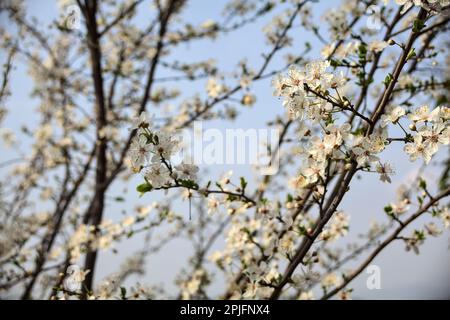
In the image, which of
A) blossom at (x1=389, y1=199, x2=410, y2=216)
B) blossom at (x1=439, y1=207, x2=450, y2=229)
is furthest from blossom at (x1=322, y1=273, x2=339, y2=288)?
blossom at (x1=439, y1=207, x2=450, y2=229)

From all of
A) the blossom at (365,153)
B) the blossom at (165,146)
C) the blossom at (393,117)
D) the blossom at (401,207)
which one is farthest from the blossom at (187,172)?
the blossom at (401,207)

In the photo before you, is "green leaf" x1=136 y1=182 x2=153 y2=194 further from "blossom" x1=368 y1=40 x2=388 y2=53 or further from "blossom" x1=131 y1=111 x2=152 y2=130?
"blossom" x1=368 y1=40 x2=388 y2=53

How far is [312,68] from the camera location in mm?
1533

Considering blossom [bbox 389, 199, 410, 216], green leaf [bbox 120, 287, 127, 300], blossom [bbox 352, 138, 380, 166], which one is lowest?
green leaf [bbox 120, 287, 127, 300]

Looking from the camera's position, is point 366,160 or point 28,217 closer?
point 366,160

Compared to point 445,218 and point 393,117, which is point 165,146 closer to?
point 393,117

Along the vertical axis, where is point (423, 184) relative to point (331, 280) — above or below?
above

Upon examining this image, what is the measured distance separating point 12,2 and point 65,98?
1.24 meters

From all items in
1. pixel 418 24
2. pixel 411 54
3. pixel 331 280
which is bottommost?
pixel 331 280

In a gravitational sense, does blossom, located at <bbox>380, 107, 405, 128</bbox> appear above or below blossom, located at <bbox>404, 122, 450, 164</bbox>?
above

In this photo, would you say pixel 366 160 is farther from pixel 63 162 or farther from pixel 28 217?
pixel 28 217

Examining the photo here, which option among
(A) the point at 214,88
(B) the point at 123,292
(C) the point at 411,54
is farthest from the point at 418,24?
(A) the point at 214,88

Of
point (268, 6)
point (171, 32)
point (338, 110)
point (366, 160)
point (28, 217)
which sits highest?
point (171, 32)
